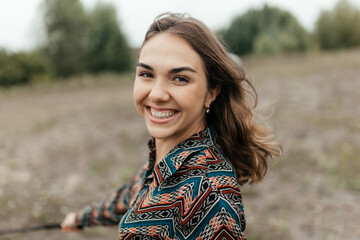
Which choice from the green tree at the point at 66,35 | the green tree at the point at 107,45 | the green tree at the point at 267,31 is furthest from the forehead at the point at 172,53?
the green tree at the point at 107,45

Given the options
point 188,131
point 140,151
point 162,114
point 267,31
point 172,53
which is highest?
point 172,53

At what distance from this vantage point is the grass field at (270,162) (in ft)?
13.0

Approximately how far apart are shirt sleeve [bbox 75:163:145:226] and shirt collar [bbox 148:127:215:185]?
0.55m

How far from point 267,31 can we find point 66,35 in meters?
16.1

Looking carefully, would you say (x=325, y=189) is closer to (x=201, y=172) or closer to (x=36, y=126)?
(x=201, y=172)

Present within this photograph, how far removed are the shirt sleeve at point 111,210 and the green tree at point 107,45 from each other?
22.9 meters

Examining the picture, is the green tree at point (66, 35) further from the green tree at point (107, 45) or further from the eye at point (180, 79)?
the eye at point (180, 79)

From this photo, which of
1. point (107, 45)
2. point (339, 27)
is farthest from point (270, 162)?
point (339, 27)

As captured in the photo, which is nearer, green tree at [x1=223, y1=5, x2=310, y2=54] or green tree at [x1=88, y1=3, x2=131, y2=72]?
green tree at [x1=88, y1=3, x2=131, y2=72]

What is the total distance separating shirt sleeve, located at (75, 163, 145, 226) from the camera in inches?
77.4

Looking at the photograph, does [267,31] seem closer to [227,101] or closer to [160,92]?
[227,101]

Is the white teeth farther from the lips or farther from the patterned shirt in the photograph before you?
the patterned shirt

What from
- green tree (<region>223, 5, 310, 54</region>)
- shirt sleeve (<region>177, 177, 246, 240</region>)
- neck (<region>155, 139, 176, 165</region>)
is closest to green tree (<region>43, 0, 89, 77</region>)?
green tree (<region>223, 5, 310, 54</region>)

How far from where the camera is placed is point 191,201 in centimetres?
120
